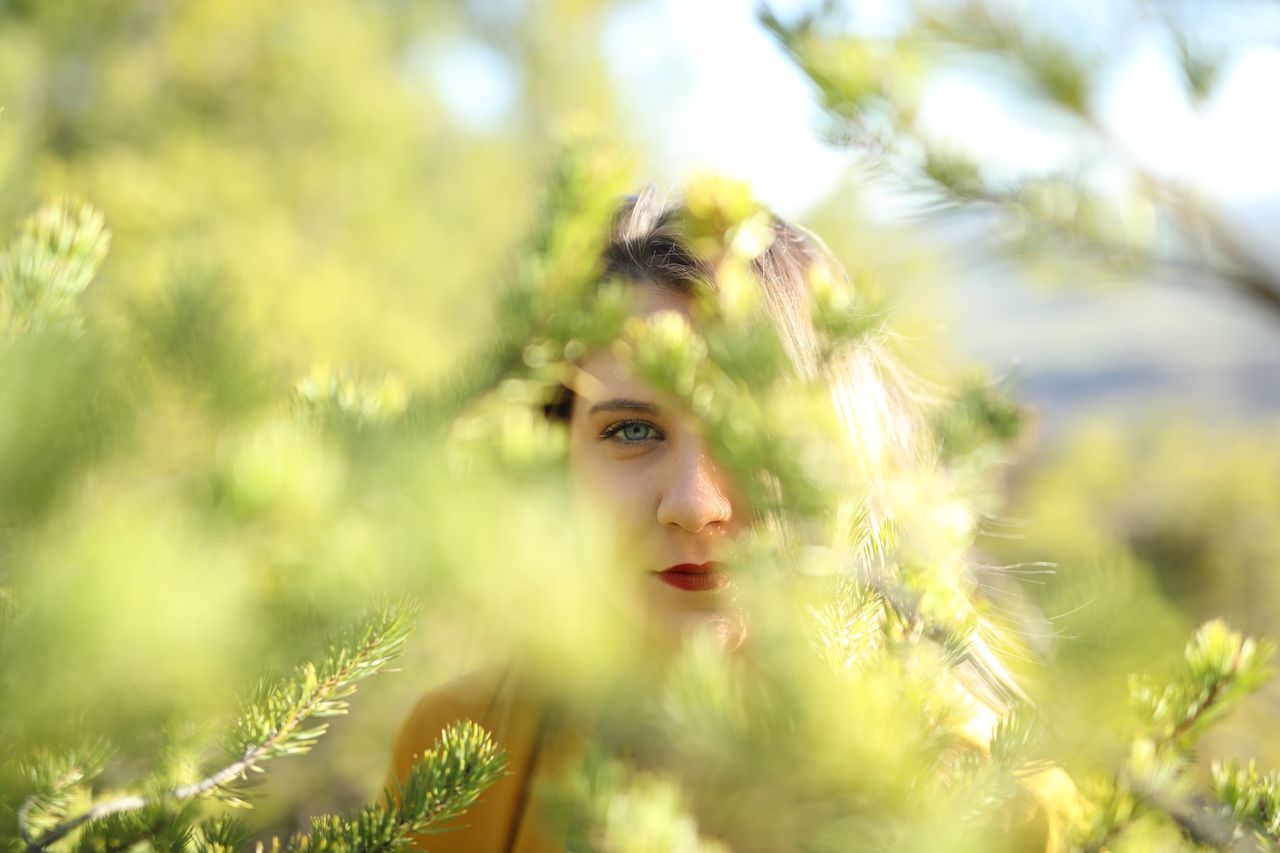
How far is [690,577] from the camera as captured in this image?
30.6 inches

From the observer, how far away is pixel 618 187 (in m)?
0.65

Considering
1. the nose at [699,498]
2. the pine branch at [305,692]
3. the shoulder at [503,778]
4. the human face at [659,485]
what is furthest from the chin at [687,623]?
the shoulder at [503,778]

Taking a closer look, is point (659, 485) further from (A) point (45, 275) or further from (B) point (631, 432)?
(A) point (45, 275)

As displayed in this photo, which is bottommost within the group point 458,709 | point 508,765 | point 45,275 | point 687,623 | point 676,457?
point 458,709

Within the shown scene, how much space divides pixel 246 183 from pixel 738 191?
16.9ft

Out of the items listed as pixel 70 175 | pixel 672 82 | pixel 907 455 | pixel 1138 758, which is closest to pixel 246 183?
pixel 70 175

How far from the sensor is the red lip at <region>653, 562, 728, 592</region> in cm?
77

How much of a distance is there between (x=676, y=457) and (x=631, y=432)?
6.3 inches

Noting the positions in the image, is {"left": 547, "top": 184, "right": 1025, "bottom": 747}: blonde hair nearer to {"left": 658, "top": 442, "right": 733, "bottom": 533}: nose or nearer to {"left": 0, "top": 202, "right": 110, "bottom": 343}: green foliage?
{"left": 658, "top": 442, "right": 733, "bottom": 533}: nose

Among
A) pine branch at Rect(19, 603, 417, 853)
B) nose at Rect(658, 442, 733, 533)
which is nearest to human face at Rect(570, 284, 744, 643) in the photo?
nose at Rect(658, 442, 733, 533)

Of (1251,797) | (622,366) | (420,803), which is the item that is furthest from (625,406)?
(1251,797)

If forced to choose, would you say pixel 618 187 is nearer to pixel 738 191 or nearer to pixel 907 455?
pixel 738 191

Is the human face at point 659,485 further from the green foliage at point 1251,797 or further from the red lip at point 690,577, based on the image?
the green foliage at point 1251,797

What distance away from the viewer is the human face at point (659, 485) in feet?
2.11
